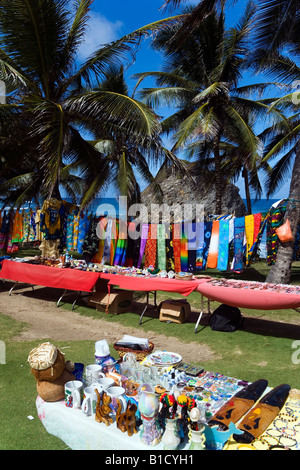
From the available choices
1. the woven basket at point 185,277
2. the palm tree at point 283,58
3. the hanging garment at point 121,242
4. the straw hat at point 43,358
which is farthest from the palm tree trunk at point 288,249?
the straw hat at point 43,358

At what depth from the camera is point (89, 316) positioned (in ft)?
24.6

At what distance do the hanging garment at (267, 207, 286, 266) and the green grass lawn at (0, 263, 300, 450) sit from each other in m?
1.80

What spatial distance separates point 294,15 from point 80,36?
5.68 m

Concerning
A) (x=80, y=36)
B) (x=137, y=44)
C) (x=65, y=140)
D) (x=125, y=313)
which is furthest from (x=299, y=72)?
(x=125, y=313)

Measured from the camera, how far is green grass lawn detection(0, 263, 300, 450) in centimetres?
325

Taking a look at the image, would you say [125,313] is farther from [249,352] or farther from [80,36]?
[80,36]

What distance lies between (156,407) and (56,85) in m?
9.59

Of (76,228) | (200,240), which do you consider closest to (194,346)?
(200,240)

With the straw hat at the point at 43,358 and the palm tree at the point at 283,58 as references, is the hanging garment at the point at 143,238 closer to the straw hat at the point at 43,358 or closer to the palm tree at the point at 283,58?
the palm tree at the point at 283,58

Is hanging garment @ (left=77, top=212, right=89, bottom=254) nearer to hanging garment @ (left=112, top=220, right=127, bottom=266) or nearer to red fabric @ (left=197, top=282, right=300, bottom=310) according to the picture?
hanging garment @ (left=112, top=220, right=127, bottom=266)

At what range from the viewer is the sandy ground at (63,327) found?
18.5 ft

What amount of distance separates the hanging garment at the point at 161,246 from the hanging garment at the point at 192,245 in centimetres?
63

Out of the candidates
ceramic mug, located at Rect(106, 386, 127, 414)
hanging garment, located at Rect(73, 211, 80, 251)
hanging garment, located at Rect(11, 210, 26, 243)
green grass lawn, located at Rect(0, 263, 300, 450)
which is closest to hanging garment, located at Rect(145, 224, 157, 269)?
green grass lawn, located at Rect(0, 263, 300, 450)

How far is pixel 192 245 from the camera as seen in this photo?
27.4 feet
